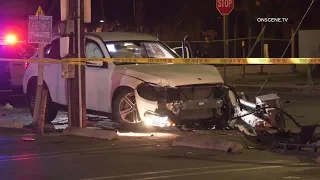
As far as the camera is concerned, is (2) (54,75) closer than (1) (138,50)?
No

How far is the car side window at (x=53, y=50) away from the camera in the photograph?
13609mm

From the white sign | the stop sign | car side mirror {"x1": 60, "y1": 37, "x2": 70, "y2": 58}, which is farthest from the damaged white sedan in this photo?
the stop sign

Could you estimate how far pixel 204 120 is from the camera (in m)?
11.9

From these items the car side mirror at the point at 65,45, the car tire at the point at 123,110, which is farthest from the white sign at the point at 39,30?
the car tire at the point at 123,110

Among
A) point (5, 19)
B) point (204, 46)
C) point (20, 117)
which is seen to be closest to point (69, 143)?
point (20, 117)

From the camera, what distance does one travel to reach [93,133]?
11.5 metres

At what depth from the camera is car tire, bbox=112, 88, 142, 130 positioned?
1205 cm

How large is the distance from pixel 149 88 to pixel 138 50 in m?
1.40

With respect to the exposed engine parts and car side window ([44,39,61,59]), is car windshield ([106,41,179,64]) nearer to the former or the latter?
the exposed engine parts

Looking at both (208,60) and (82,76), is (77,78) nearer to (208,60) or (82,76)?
(82,76)

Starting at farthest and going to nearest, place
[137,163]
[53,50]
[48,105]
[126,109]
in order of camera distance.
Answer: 1. [48,105]
2. [53,50]
3. [126,109]
4. [137,163]

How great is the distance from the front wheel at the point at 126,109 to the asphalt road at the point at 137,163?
44.8 inches

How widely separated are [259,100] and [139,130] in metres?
2.22

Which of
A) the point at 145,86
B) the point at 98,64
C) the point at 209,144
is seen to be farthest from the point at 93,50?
the point at 209,144
